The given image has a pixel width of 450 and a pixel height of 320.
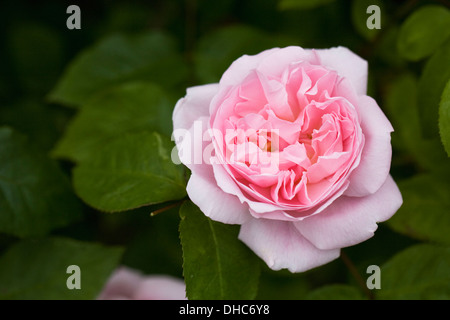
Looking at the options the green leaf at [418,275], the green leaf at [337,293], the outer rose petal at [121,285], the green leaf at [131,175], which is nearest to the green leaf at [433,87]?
the green leaf at [418,275]

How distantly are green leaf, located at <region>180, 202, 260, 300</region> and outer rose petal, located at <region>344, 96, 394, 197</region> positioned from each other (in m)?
0.23

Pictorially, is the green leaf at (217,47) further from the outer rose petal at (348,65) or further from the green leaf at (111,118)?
the outer rose petal at (348,65)

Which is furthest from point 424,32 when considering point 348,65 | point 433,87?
point 348,65

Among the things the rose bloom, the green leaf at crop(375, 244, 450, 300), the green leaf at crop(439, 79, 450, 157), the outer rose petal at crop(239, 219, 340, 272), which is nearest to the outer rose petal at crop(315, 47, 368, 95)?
the rose bloom

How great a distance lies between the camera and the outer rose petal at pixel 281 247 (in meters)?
0.79

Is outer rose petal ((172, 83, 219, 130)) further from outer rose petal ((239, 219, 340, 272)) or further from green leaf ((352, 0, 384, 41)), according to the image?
green leaf ((352, 0, 384, 41))

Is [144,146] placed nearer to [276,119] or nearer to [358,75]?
[276,119]

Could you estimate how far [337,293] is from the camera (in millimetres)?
1008

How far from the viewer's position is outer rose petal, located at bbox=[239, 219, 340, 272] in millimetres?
788

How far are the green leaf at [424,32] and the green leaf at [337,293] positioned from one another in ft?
1.72

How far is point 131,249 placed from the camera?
158 cm

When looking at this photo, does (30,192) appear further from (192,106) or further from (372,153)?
(372,153)

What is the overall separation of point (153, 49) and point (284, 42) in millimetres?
421

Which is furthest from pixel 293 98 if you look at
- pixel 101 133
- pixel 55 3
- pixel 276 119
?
pixel 55 3
